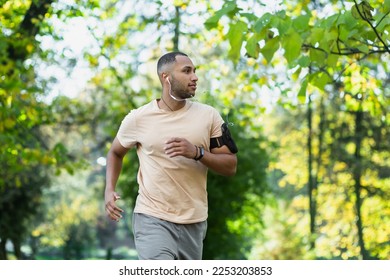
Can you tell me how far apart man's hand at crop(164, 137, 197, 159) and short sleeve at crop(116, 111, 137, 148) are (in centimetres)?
55

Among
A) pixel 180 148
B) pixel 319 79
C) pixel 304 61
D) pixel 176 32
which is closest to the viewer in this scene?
pixel 180 148

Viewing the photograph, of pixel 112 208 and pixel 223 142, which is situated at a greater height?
pixel 223 142

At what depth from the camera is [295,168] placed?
27406 mm

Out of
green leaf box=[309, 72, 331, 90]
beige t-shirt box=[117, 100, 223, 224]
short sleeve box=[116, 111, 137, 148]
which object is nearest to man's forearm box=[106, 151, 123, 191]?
short sleeve box=[116, 111, 137, 148]

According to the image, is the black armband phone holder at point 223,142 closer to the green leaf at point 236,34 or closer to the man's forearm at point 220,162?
the man's forearm at point 220,162

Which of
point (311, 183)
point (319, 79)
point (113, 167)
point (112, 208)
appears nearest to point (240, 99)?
point (311, 183)

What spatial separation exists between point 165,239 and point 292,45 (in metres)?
1.92

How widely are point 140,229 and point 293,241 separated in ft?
62.7

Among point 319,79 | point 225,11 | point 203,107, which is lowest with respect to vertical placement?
point 203,107

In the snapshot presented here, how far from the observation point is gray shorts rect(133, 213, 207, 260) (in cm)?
530

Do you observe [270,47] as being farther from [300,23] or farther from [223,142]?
[223,142]

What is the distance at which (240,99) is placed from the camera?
16.6 metres

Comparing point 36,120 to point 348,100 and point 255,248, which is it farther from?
point 255,248

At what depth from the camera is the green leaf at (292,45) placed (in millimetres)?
6098
